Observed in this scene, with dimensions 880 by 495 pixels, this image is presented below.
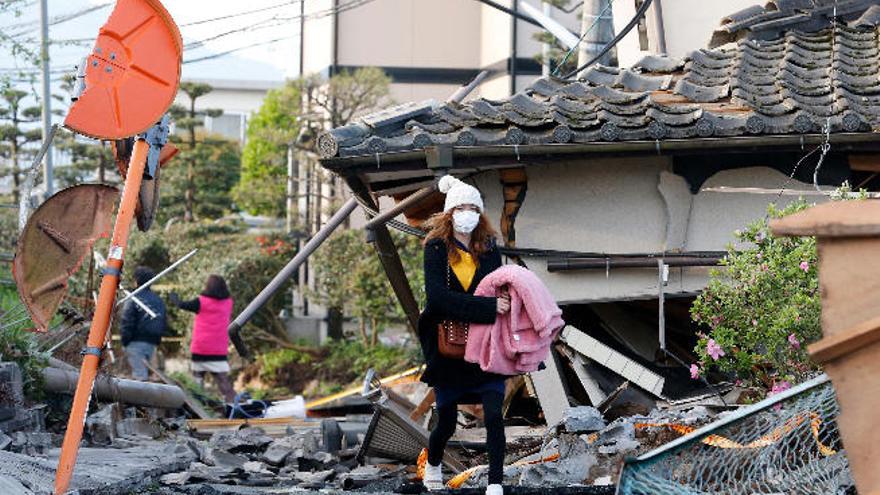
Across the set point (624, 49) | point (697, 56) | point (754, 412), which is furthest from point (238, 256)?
point (754, 412)

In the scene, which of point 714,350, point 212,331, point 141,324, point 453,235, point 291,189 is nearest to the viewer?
point 453,235

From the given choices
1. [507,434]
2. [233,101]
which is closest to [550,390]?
[507,434]

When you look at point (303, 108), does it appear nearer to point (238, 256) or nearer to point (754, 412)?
point (238, 256)

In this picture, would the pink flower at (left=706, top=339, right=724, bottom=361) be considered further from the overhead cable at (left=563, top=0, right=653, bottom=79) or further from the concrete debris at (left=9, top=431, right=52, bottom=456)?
the overhead cable at (left=563, top=0, right=653, bottom=79)

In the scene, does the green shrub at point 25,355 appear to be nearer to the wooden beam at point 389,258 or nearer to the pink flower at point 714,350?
the wooden beam at point 389,258

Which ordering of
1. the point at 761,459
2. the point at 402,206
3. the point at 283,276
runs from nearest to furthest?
1. the point at 761,459
2. the point at 402,206
3. the point at 283,276

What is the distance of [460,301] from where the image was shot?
8680 mm

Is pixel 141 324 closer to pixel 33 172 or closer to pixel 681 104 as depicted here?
pixel 33 172

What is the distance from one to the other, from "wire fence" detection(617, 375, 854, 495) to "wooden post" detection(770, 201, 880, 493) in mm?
2006

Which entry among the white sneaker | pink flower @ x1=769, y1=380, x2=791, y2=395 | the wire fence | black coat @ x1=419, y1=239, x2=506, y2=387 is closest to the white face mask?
black coat @ x1=419, y1=239, x2=506, y2=387

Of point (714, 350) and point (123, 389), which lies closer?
point (714, 350)

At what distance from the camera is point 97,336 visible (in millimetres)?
8383

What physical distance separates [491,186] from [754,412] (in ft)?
18.0

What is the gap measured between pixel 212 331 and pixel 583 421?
892 cm
